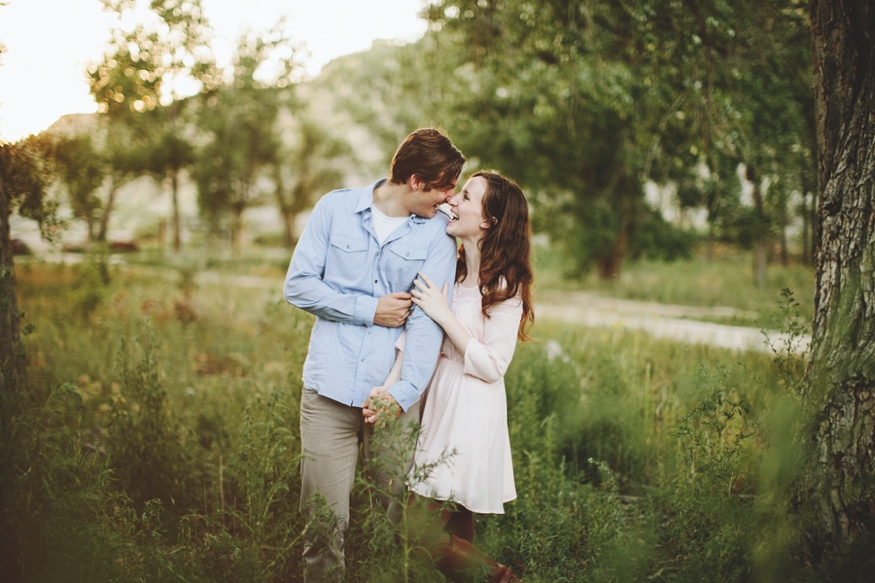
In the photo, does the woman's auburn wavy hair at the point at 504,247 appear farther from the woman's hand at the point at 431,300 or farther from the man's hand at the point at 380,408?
the man's hand at the point at 380,408

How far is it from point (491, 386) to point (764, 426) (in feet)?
4.84

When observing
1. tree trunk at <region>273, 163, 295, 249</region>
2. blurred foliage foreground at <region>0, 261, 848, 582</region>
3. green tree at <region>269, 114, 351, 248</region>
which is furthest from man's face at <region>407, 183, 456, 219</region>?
green tree at <region>269, 114, 351, 248</region>

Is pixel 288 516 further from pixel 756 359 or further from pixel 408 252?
pixel 756 359

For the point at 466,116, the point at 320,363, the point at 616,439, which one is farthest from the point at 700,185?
the point at 320,363

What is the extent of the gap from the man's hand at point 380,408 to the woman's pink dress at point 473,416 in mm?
261

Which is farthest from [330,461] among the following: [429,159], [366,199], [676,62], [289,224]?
[289,224]

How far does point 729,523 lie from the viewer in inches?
99.0

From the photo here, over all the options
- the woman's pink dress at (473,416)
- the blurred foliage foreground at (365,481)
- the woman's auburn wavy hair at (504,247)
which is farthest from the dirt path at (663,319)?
the woman's pink dress at (473,416)

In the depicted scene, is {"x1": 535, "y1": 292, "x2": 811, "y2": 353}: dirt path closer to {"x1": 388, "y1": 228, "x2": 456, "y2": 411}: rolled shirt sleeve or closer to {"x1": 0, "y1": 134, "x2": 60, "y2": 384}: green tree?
{"x1": 388, "y1": 228, "x2": 456, "y2": 411}: rolled shirt sleeve

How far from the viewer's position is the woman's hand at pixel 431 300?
8.71 feet

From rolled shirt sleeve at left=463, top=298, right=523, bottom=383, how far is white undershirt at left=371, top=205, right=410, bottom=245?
2.12 ft

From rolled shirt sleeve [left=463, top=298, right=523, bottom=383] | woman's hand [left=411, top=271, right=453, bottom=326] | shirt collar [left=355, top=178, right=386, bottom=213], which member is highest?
shirt collar [left=355, top=178, right=386, bottom=213]

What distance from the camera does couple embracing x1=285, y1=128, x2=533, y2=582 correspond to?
2615mm

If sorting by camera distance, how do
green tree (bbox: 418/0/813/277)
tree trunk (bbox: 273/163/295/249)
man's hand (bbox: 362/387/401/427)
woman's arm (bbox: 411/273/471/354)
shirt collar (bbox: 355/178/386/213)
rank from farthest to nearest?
tree trunk (bbox: 273/163/295/249), green tree (bbox: 418/0/813/277), shirt collar (bbox: 355/178/386/213), woman's arm (bbox: 411/273/471/354), man's hand (bbox: 362/387/401/427)
